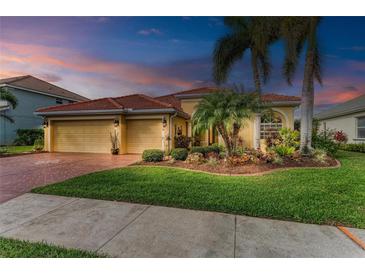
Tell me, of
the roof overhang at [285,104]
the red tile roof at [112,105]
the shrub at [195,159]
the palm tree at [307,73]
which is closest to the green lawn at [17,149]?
the red tile roof at [112,105]

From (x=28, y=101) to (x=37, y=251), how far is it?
13033 mm

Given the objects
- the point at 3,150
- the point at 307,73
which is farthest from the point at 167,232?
the point at 3,150

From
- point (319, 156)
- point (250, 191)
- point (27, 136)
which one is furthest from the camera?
point (27, 136)

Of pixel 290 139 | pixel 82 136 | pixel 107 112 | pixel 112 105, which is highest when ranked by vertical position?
pixel 112 105

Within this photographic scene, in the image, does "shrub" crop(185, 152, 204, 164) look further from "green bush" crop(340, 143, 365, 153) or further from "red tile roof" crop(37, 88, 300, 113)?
"green bush" crop(340, 143, 365, 153)

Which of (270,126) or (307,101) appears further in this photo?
(270,126)

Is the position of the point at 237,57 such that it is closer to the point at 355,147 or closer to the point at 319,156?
the point at 319,156

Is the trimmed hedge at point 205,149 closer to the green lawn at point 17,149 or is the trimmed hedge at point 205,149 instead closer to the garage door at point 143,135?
the garage door at point 143,135

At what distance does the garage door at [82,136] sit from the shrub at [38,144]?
85 cm

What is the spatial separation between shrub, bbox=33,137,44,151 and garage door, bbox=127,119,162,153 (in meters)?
6.07

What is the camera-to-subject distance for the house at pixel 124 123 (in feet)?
40.1

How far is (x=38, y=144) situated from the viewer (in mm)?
13461

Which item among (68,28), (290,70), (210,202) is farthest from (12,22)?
(290,70)
